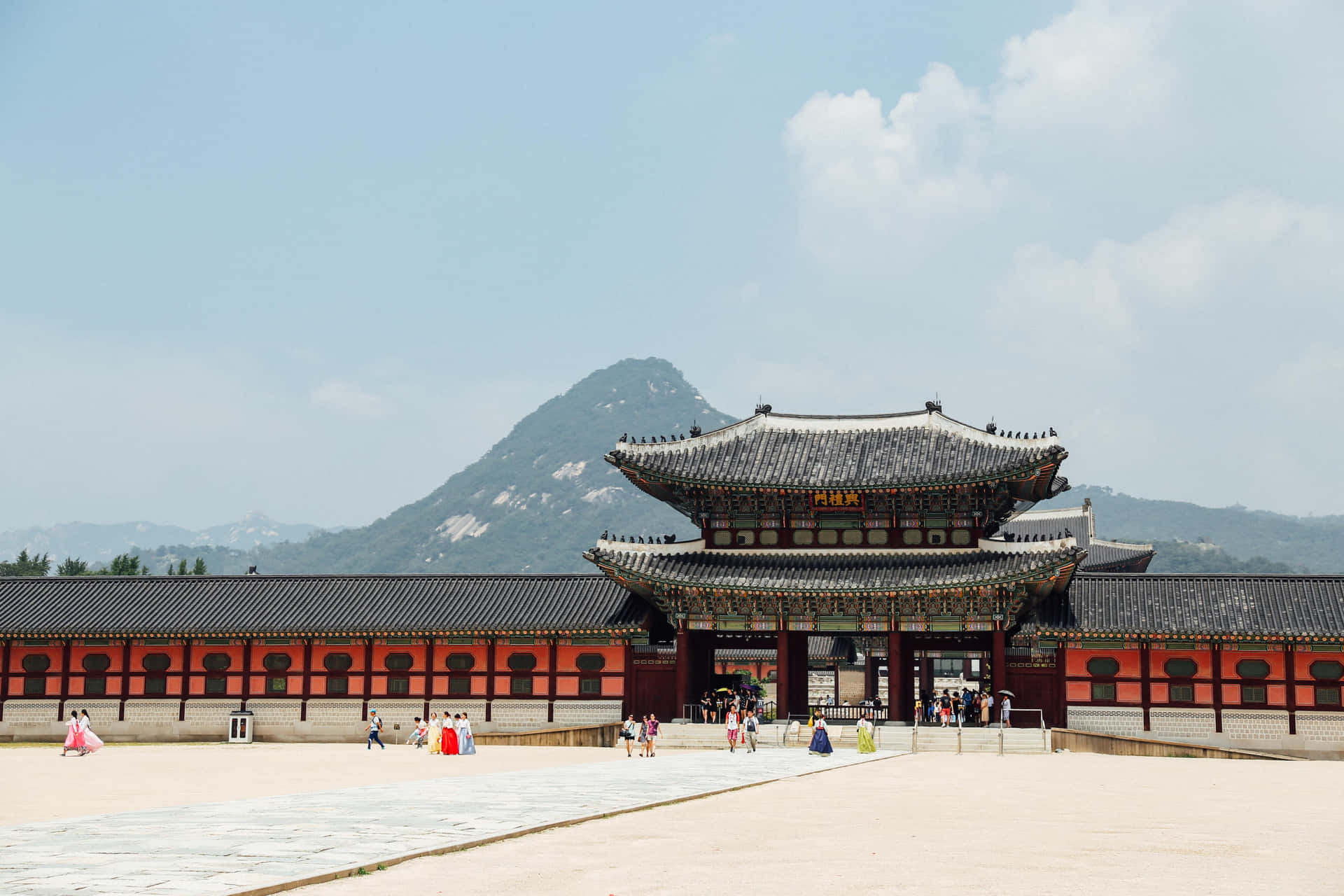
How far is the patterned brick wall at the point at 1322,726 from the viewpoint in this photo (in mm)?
41625

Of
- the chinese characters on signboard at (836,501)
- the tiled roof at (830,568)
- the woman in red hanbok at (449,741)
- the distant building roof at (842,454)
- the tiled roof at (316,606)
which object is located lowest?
the woman in red hanbok at (449,741)

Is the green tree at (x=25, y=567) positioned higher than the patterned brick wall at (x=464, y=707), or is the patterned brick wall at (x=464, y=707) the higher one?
the green tree at (x=25, y=567)

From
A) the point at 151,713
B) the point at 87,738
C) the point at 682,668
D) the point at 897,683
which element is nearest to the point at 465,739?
the point at 682,668

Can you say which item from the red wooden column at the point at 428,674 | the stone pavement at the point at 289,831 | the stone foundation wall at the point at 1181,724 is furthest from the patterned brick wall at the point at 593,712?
the stone pavement at the point at 289,831

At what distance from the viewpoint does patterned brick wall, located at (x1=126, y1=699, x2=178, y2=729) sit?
4744cm

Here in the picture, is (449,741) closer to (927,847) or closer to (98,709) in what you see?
(98,709)

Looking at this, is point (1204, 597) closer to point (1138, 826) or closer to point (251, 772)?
point (1138, 826)

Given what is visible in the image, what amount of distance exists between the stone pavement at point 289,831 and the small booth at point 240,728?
935 inches

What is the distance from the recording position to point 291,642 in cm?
4756

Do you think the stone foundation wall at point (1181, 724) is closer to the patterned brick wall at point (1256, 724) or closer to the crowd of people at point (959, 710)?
the patterned brick wall at point (1256, 724)

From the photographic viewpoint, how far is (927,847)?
599 inches

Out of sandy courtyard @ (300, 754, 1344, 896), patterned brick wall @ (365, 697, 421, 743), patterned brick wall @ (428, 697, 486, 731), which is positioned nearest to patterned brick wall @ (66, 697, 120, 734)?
patterned brick wall @ (365, 697, 421, 743)

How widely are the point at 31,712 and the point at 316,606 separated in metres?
11.4

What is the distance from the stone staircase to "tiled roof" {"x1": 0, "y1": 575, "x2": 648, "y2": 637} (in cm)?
526
